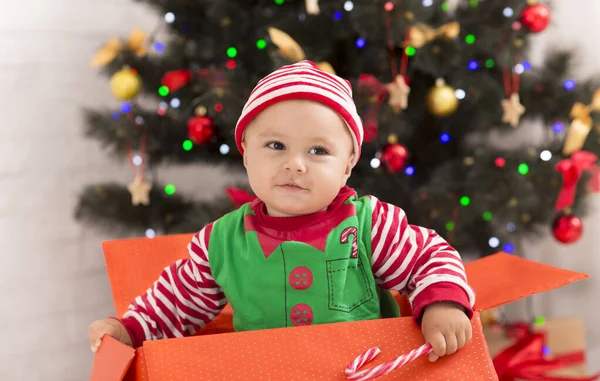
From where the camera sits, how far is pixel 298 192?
81 cm

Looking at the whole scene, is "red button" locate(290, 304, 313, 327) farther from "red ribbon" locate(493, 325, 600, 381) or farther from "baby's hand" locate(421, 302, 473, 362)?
"red ribbon" locate(493, 325, 600, 381)

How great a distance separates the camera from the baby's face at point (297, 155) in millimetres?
800

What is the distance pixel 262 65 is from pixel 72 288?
0.85 meters

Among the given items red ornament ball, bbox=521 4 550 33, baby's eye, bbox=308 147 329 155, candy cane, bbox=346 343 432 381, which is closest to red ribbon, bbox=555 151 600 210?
red ornament ball, bbox=521 4 550 33

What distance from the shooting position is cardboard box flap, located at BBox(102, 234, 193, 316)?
971 mm

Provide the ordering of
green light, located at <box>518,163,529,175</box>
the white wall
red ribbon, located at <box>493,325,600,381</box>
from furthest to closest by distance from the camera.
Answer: the white wall
green light, located at <box>518,163,529,175</box>
red ribbon, located at <box>493,325,600,381</box>

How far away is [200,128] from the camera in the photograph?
141cm

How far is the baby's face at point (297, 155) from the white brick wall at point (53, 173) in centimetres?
106

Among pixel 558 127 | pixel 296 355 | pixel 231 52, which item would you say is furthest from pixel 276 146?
pixel 558 127

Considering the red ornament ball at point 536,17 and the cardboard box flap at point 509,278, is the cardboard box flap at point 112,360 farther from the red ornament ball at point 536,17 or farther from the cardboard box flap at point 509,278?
the red ornament ball at point 536,17

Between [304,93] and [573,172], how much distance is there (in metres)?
0.90

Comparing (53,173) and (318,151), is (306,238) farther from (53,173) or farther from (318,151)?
(53,173)

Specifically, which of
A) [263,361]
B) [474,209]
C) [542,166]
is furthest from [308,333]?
[542,166]

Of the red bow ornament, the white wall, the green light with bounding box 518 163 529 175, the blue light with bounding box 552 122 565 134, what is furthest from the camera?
the white wall
